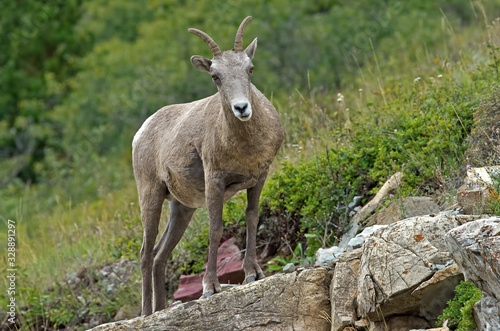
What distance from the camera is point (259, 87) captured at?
14641 millimetres

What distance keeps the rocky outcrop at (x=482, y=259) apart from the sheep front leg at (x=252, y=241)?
1813 mm

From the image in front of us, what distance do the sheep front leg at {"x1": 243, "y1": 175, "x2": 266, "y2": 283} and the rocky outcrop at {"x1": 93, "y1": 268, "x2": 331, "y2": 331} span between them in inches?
13.4

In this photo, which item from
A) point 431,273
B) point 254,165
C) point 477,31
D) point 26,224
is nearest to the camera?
point 431,273

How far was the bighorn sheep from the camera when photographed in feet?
17.2

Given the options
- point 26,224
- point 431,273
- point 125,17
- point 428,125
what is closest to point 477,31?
point 428,125

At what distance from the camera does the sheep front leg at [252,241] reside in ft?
17.9

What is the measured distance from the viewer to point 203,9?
1897cm

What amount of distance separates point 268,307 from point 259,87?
1002 cm

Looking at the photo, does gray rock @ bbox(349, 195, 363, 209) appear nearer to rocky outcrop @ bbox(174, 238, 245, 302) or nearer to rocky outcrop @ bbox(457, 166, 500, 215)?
rocky outcrop @ bbox(174, 238, 245, 302)

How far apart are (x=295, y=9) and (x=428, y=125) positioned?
11243mm

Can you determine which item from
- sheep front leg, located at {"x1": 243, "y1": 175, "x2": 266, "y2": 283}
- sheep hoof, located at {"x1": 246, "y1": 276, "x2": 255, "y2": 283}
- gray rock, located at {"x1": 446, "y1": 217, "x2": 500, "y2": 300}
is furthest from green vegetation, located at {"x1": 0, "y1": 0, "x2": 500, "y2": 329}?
gray rock, located at {"x1": 446, "y1": 217, "x2": 500, "y2": 300}

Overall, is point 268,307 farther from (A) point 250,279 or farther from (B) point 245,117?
(B) point 245,117

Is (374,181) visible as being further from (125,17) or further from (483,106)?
(125,17)

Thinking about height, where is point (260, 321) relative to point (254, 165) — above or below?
below
